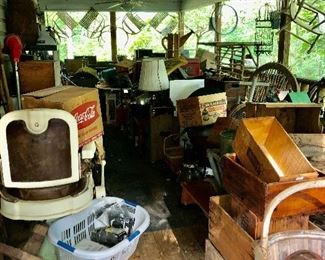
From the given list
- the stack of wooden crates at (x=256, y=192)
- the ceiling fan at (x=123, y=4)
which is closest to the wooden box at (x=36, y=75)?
the stack of wooden crates at (x=256, y=192)

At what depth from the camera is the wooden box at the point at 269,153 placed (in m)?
1.57

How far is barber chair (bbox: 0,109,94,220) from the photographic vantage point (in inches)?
59.0

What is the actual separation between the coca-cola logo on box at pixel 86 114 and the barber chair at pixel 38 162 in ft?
0.91

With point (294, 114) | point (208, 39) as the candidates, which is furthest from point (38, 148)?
point (208, 39)

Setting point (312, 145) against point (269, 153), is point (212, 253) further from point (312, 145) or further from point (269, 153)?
point (312, 145)

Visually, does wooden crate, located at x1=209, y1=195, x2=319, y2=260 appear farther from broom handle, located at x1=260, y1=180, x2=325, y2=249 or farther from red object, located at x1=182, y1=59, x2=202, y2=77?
red object, located at x1=182, y1=59, x2=202, y2=77

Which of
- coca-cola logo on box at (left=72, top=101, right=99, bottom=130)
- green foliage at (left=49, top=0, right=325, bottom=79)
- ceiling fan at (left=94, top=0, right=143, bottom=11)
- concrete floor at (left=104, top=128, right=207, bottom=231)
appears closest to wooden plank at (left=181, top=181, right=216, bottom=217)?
concrete floor at (left=104, top=128, right=207, bottom=231)

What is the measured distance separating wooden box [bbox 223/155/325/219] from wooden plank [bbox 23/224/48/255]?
1.24 meters

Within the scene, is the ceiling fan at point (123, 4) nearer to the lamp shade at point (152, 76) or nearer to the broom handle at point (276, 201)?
the lamp shade at point (152, 76)

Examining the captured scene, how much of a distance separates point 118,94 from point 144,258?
423cm

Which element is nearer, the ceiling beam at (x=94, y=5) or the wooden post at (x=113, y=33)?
the ceiling beam at (x=94, y=5)

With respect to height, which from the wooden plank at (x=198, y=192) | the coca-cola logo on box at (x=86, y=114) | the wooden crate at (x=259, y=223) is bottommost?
the wooden plank at (x=198, y=192)

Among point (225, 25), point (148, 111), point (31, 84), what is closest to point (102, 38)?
point (225, 25)

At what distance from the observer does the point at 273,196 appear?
1.48 meters
